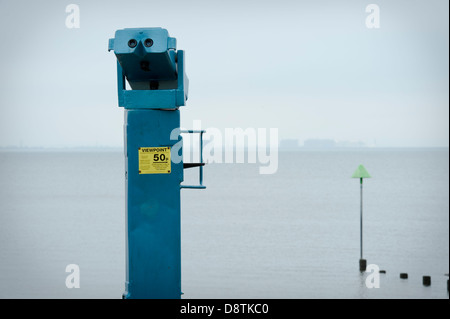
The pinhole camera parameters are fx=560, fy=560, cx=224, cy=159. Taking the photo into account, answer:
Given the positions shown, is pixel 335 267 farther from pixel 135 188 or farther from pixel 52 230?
pixel 52 230

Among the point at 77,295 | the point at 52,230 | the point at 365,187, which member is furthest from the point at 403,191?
the point at 77,295

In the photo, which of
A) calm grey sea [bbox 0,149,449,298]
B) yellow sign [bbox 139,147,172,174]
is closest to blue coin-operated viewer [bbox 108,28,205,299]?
yellow sign [bbox 139,147,172,174]

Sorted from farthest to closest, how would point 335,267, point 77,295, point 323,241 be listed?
point 323,241 < point 335,267 < point 77,295

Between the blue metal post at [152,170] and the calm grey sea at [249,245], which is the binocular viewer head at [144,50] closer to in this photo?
the blue metal post at [152,170]

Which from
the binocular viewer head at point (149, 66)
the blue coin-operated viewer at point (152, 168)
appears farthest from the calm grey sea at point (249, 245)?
the binocular viewer head at point (149, 66)

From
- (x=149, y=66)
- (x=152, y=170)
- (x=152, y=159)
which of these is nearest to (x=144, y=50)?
(x=149, y=66)

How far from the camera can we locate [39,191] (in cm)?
6456

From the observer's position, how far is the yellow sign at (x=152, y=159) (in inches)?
229

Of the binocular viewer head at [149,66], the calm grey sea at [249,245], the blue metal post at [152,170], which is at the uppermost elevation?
the binocular viewer head at [149,66]

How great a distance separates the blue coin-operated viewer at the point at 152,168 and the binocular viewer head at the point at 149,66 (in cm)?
1

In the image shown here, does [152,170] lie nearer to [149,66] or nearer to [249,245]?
[149,66]

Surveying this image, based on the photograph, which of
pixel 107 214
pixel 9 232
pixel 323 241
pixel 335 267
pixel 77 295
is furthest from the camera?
pixel 107 214

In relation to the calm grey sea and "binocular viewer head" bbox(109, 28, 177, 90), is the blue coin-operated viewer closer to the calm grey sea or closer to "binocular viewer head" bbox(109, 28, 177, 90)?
"binocular viewer head" bbox(109, 28, 177, 90)
